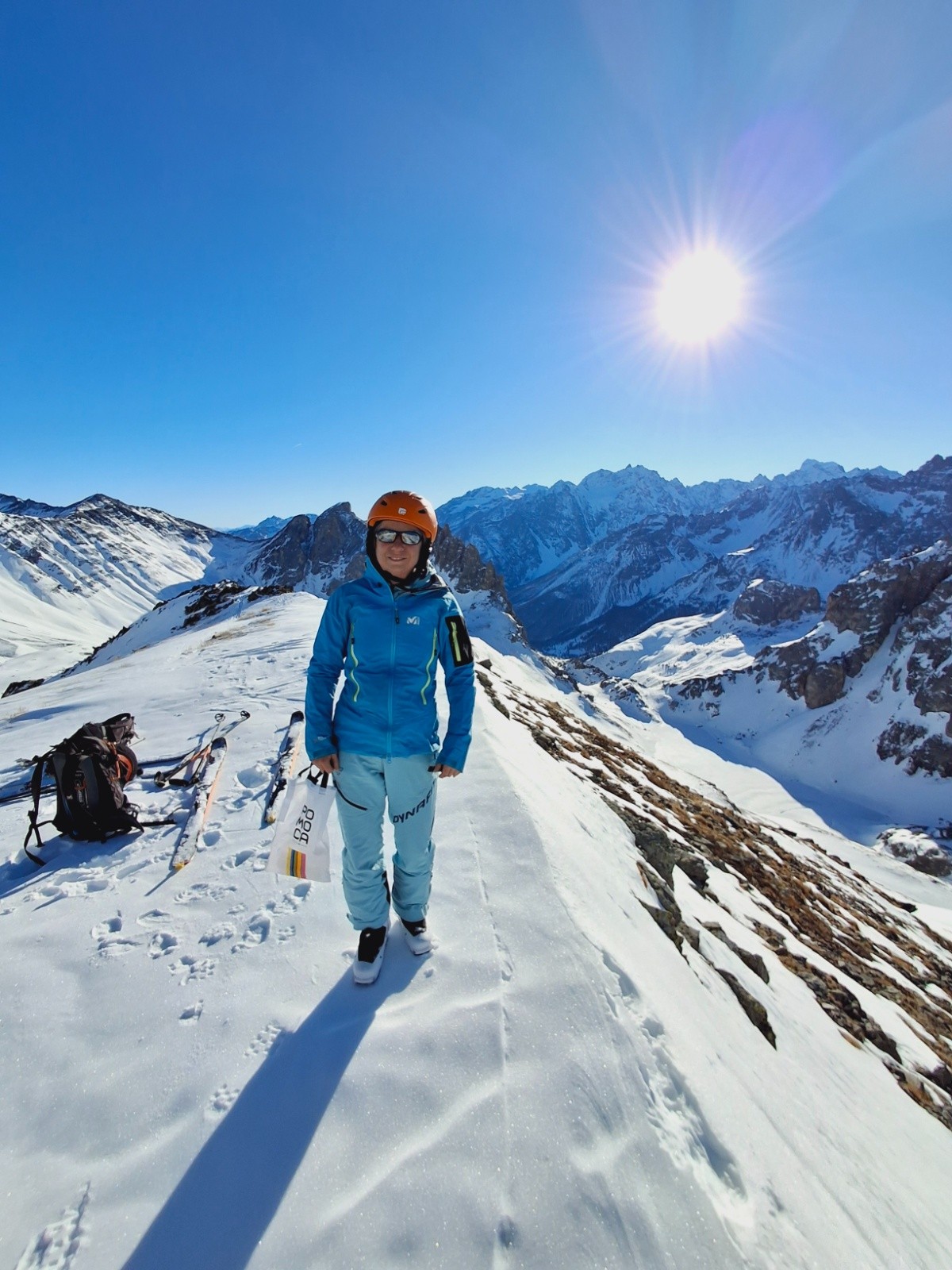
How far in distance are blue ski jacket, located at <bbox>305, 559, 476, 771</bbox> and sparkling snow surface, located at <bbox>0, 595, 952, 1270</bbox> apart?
180cm

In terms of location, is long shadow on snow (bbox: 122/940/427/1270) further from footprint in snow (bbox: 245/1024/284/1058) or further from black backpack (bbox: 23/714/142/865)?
black backpack (bbox: 23/714/142/865)

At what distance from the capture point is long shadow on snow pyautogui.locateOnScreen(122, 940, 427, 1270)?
2.34 metres

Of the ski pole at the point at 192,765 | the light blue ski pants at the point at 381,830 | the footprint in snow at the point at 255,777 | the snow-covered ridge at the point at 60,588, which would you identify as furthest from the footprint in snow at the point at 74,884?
the snow-covered ridge at the point at 60,588

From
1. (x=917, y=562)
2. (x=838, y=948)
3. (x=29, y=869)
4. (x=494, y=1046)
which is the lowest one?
(x=838, y=948)

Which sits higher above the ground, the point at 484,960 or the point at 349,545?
the point at 349,545

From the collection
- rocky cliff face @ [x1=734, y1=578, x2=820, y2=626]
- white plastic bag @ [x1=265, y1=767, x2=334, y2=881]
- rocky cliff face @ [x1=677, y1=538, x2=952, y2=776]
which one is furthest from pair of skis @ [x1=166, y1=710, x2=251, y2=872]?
rocky cliff face @ [x1=734, y1=578, x2=820, y2=626]

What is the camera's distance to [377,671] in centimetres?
415

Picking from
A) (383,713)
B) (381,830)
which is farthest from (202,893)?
(383,713)

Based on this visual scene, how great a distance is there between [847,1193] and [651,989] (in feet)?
6.46

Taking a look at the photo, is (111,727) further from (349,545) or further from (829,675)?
(349,545)

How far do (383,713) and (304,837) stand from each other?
1211mm

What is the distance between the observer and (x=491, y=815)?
6535 mm

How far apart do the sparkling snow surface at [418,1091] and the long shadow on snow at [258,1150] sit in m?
0.01

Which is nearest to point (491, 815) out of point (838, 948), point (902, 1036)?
point (902, 1036)
